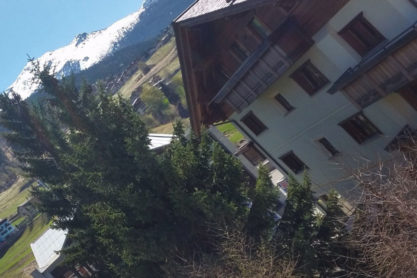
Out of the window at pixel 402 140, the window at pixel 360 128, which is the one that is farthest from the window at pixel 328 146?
the window at pixel 402 140

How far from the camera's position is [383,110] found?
1392 centimetres

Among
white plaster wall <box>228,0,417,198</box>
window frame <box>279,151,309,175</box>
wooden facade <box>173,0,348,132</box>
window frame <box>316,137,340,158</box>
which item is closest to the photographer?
white plaster wall <box>228,0,417,198</box>

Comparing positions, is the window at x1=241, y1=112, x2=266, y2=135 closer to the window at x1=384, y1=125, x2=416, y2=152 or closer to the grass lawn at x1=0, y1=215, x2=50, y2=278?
the window at x1=384, y1=125, x2=416, y2=152

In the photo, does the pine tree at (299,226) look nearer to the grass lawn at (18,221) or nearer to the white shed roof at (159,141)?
the white shed roof at (159,141)

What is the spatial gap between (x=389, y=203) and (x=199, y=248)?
8.56 meters

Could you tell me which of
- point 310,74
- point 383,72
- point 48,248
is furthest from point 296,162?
point 48,248

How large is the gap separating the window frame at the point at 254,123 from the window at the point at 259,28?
469cm

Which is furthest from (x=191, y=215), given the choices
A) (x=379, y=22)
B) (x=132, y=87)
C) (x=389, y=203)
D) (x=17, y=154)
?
(x=132, y=87)

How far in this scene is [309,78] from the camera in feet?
48.7

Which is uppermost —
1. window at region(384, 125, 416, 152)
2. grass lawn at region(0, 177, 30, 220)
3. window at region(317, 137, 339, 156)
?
grass lawn at region(0, 177, 30, 220)

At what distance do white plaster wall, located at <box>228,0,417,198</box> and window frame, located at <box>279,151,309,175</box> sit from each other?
264 millimetres

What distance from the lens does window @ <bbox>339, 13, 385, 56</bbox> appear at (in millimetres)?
12289

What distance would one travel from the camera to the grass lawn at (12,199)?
118775 mm

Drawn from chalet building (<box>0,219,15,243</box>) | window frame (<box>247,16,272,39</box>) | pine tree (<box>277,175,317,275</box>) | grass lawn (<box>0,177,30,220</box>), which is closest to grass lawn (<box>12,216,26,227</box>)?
chalet building (<box>0,219,15,243</box>)
